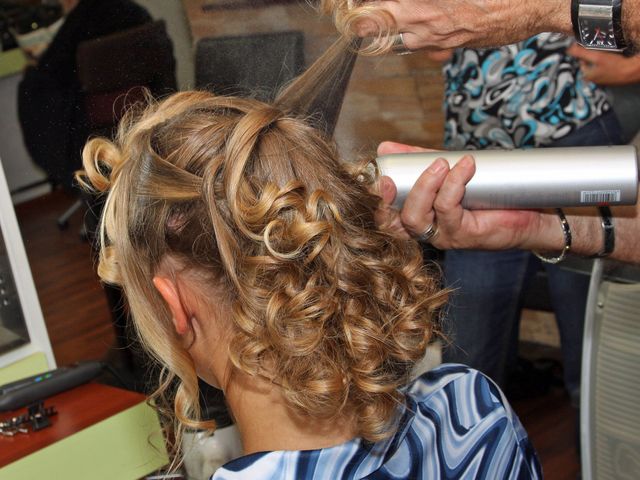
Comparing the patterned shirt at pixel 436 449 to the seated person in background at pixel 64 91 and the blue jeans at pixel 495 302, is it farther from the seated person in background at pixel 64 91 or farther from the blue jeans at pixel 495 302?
the blue jeans at pixel 495 302

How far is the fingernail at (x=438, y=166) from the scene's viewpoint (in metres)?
1.00

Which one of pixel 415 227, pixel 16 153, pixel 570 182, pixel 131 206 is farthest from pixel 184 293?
pixel 16 153

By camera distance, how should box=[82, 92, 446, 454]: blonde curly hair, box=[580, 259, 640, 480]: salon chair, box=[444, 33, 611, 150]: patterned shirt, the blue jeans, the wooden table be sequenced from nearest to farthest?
box=[82, 92, 446, 454]: blonde curly hair, the wooden table, box=[580, 259, 640, 480]: salon chair, box=[444, 33, 611, 150]: patterned shirt, the blue jeans

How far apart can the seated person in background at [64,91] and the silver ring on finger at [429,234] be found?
45 centimetres

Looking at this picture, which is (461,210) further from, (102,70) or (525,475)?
(102,70)

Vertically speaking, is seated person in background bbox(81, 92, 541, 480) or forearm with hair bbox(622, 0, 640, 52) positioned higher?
forearm with hair bbox(622, 0, 640, 52)

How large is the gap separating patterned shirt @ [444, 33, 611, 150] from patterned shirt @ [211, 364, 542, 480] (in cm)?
81

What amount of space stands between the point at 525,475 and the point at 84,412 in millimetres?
593

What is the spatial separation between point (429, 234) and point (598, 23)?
32 cm

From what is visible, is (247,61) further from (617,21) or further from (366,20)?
(617,21)

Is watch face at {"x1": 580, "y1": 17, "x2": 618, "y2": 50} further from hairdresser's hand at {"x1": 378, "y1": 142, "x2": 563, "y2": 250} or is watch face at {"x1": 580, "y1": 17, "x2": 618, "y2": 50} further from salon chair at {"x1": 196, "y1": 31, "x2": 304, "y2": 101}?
salon chair at {"x1": 196, "y1": 31, "x2": 304, "y2": 101}

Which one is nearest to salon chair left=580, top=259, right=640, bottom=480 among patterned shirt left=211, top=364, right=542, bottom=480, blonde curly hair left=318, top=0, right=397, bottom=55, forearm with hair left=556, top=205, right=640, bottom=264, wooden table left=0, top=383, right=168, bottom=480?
forearm with hair left=556, top=205, right=640, bottom=264

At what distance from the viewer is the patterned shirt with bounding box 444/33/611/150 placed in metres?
1.82

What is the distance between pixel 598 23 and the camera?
3.39 ft
